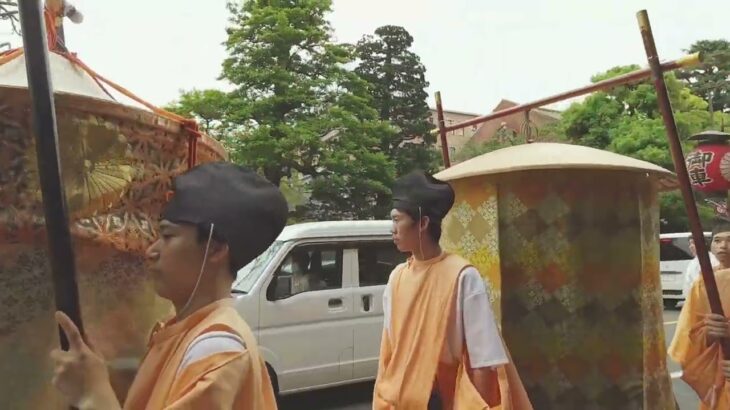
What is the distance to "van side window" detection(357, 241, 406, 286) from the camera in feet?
24.1

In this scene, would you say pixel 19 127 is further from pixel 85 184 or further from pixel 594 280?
pixel 594 280

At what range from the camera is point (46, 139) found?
3.89ft

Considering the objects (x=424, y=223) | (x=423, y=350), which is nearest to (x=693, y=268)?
(x=424, y=223)

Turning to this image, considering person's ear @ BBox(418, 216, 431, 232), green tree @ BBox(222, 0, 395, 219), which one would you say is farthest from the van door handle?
green tree @ BBox(222, 0, 395, 219)

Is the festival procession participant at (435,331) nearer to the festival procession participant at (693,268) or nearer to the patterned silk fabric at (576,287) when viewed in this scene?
the patterned silk fabric at (576,287)

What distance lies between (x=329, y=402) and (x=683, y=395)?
3.70m

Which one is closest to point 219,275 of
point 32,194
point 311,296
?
point 32,194

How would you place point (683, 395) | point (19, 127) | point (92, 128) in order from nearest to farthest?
point (19, 127) → point (92, 128) → point (683, 395)

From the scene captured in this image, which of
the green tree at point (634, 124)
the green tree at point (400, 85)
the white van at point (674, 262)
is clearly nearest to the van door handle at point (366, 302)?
the white van at point (674, 262)

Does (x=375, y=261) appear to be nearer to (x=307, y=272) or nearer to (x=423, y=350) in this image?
(x=307, y=272)

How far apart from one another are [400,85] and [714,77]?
17.5 metres

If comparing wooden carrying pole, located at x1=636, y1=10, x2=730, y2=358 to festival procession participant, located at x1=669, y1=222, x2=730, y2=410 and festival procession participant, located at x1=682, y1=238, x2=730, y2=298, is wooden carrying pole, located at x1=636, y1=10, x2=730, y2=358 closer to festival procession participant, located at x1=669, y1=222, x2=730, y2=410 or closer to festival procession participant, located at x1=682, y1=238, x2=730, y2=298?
festival procession participant, located at x1=669, y1=222, x2=730, y2=410

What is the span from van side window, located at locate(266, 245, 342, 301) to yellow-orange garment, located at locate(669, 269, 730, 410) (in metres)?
3.68

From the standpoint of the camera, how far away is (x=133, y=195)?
171 cm
